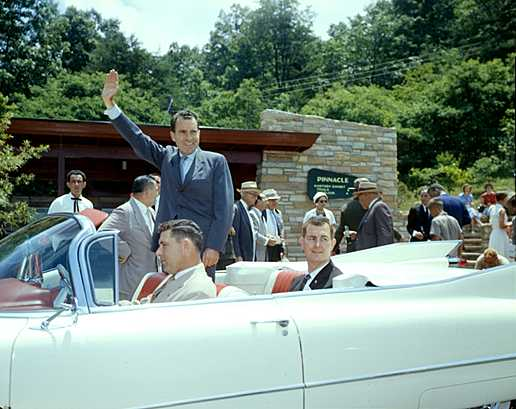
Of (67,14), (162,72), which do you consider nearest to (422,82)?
(162,72)

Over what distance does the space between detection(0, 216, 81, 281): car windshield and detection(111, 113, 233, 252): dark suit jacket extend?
1133mm

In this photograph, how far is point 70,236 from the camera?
2.86 meters

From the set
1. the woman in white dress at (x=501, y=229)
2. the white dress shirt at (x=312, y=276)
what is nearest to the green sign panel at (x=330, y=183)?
the woman in white dress at (x=501, y=229)

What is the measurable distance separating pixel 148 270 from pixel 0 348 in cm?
214

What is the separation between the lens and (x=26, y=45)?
3262 cm

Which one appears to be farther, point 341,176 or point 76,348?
point 341,176

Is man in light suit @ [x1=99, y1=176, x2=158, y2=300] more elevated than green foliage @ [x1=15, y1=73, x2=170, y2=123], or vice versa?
green foliage @ [x1=15, y1=73, x2=170, y2=123]

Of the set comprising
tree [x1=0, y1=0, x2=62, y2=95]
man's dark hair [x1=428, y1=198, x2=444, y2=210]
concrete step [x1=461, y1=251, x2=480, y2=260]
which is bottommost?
concrete step [x1=461, y1=251, x2=480, y2=260]

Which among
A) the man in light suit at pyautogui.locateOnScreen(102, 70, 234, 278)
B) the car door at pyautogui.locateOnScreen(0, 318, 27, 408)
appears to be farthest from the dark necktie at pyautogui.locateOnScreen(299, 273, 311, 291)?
the car door at pyautogui.locateOnScreen(0, 318, 27, 408)

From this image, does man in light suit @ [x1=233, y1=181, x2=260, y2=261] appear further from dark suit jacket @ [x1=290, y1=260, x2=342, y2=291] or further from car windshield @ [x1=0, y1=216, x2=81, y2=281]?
car windshield @ [x1=0, y1=216, x2=81, y2=281]

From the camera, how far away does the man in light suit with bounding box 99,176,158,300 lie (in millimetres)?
4391

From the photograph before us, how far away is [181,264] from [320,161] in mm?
10698

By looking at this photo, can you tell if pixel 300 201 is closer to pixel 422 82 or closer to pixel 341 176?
pixel 341 176

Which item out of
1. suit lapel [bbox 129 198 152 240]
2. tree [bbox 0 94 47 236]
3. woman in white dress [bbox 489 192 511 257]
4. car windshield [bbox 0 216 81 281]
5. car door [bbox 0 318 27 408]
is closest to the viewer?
car door [bbox 0 318 27 408]
